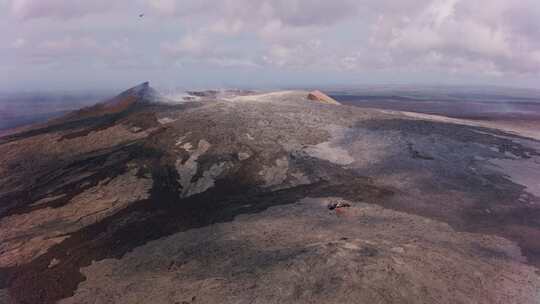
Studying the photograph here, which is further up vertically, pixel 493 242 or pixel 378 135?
pixel 378 135

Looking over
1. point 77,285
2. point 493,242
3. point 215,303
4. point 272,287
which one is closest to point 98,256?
point 77,285

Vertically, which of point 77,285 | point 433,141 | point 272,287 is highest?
point 433,141

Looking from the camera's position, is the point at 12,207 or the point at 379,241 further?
the point at 12,207

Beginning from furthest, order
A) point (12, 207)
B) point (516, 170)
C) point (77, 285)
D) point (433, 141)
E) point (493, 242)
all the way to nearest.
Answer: point (433, 141)
point (516, 170)
point (12, 207)
point (493, 242)
point (77, 285)

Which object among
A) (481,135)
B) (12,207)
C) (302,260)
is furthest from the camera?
(481,135)

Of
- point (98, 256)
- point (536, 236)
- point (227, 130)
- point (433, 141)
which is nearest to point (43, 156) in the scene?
point (227, 130)

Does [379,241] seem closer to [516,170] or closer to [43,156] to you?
[516,170]

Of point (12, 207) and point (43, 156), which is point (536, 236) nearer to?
point (12, 207)
